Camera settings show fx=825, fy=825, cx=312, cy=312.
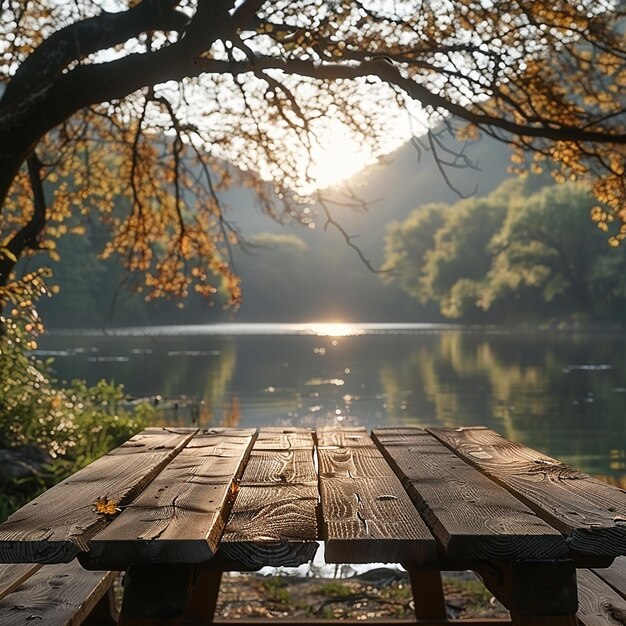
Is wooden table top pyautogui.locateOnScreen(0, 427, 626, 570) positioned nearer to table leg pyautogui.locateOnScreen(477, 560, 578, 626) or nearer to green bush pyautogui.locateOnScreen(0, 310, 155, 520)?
table leg pyautogui.locateOnScreen(477, 560, 578, 626)

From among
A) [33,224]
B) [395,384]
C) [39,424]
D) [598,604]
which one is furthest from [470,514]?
[395,384]

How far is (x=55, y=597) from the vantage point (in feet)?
8.96

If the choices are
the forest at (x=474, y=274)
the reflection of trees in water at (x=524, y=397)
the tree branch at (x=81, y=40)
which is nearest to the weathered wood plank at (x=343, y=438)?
the tree branch at (x=81, y=40)

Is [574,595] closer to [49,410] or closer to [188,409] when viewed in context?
[49,410]

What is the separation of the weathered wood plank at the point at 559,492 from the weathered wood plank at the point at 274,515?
0.59 metres

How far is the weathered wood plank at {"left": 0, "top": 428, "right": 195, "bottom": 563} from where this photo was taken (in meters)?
1.90

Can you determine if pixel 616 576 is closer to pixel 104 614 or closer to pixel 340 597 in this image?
pixel 104 614


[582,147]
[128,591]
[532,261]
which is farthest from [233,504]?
[532,261]

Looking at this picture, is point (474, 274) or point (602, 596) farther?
point (474, 274)

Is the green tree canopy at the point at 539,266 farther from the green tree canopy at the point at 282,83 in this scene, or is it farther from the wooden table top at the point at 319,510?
the wooden table top at the point at 319,510

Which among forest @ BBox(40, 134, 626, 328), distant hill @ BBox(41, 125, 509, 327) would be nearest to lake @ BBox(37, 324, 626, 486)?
distant hill @ BBox(41, 125, 509, 327)

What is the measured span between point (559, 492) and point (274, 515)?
0.84m

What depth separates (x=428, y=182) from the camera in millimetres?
185000

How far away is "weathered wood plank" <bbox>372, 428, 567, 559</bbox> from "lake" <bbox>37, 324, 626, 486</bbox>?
7.97m
